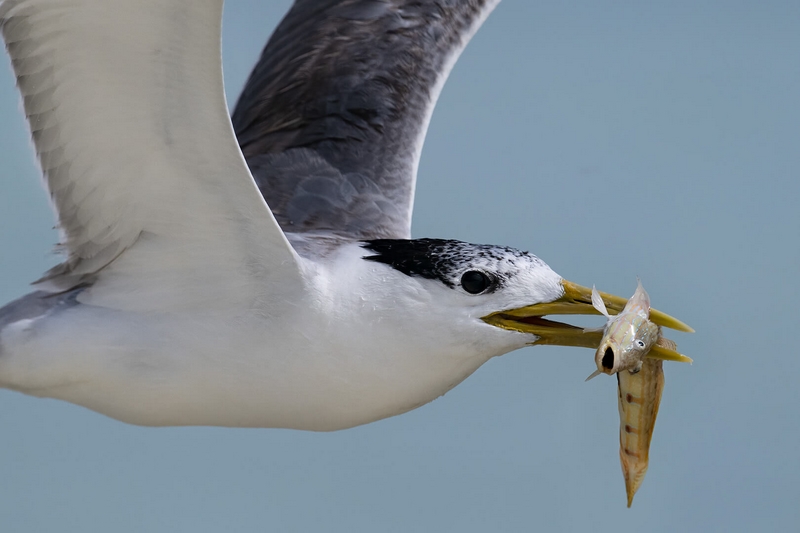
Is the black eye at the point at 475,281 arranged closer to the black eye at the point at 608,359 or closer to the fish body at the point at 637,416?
the black eye at the point at 608,359

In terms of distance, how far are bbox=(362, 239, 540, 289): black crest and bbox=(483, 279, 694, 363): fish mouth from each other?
130mm

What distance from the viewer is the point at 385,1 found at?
5.91 meters

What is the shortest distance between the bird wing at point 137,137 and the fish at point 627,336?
98 centimetres

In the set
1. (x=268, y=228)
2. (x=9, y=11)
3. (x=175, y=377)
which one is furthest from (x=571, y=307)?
(x=9, y=11)

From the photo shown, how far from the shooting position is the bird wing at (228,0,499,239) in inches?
205

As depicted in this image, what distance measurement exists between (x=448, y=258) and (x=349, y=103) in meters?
1.77

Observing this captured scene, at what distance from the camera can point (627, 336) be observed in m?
3.91

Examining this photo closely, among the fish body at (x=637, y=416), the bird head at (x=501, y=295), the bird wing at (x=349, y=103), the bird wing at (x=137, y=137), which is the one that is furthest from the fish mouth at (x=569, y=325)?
the bird wing at (x=349, y=103)

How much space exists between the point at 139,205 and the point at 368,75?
1.87m

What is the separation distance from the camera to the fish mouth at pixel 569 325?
400 cm

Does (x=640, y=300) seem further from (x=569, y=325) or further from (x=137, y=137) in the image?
(x=137, y=137)

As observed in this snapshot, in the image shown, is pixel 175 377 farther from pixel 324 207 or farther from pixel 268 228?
pixel 324 207

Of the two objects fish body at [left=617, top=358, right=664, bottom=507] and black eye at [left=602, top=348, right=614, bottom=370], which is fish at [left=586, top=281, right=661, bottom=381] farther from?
fish body at [left=617, top=358, right=664, bottom=507]

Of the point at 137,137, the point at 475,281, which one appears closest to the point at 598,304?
the point at 475,281
